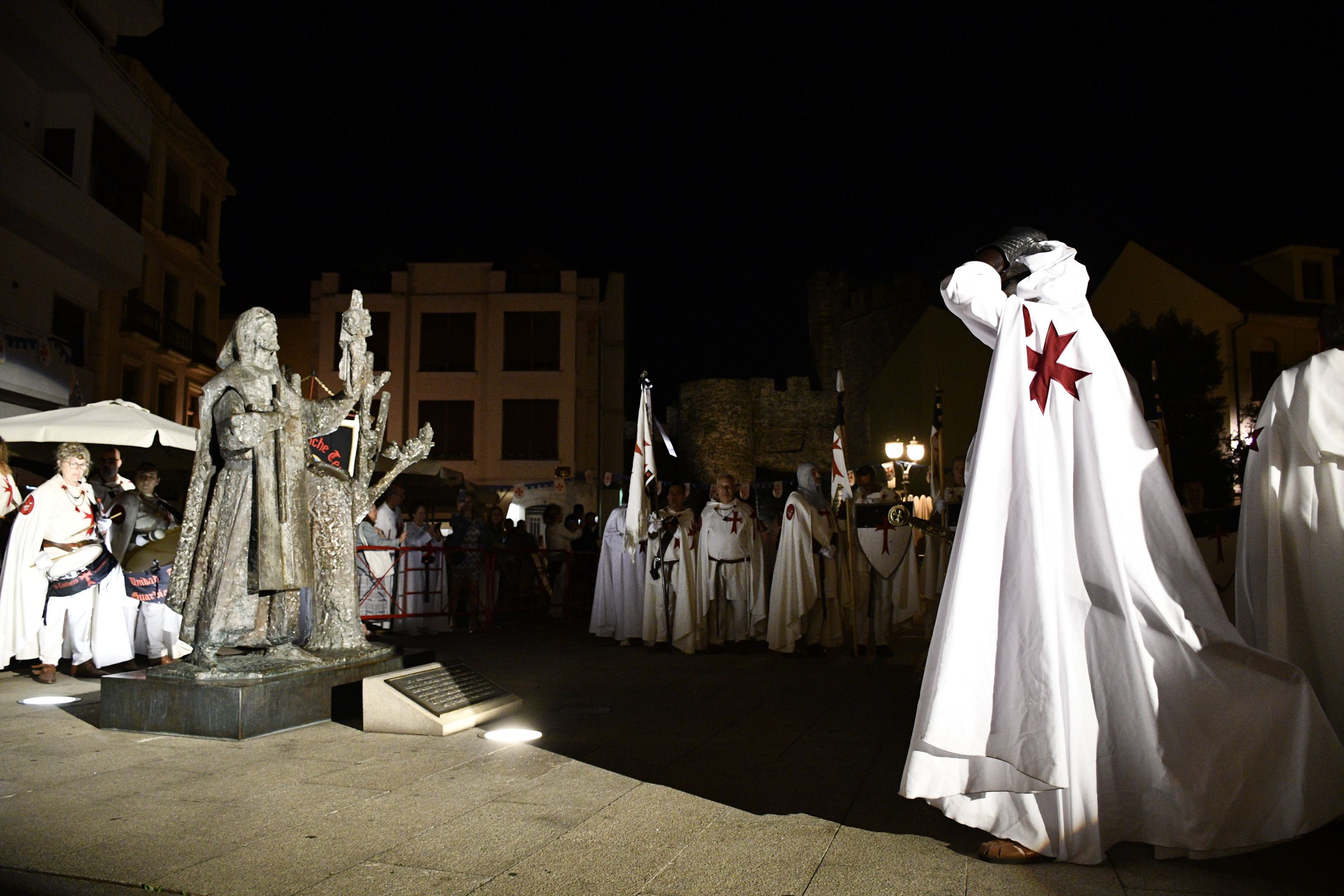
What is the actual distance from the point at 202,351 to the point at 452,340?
33.0ft

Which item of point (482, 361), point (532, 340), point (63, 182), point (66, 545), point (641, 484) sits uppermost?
point (532, 340)

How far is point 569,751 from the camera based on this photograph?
4910mm

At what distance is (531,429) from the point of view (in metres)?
A: 35.5

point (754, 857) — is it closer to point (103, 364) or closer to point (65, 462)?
point (65, 462)

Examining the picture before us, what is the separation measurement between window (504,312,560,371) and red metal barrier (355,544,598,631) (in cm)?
2038

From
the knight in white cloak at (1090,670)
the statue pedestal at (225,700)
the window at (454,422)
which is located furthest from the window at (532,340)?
the knight in white cloak at (1090,670)

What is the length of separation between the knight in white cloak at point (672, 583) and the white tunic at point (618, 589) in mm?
360

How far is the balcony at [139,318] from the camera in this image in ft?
76.0

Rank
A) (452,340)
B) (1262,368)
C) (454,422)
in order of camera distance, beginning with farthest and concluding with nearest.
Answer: (452,340) → (454,422) → (1262,368)

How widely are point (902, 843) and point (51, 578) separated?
725 cm

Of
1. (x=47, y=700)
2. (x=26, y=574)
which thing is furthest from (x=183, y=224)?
(x=47, y=700)

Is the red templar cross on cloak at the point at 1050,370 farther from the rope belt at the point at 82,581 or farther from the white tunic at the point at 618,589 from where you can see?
the white tunic at the point at 618,589

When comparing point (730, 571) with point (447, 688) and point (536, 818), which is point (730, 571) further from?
point (536, 818)

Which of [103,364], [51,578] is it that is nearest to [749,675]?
[51,578]
